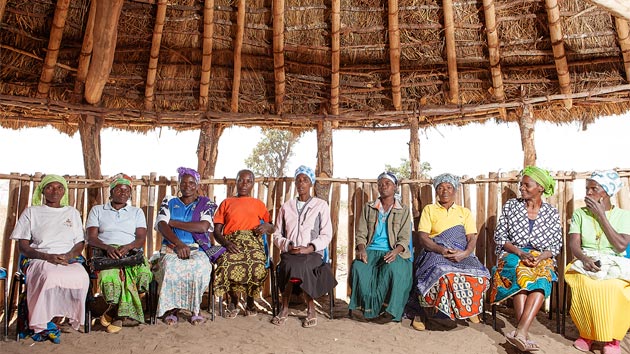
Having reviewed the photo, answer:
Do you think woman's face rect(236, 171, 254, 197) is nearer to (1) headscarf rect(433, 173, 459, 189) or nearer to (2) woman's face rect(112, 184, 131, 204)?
(2) woman's face rect(112, 184, 131, 204)

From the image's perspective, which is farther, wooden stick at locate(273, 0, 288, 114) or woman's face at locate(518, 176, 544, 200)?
wooden stick at locate(273, 0, 288, 114)

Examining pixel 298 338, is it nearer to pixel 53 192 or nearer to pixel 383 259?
pixel 383 259

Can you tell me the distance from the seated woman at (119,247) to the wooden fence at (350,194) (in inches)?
31.8

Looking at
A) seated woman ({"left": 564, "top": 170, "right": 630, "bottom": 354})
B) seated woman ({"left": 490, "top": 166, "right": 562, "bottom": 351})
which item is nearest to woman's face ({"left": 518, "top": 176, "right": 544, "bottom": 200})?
seated woman ({"left": 490, "top": 166, "right": 562, "bottom": 351})

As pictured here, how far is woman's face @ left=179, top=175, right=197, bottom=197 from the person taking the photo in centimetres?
523

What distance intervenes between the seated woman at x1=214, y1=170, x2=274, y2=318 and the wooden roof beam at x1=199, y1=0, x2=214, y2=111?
2.72 m

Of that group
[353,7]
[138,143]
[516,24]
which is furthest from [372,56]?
[138,143]

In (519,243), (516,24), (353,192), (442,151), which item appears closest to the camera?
(519,243)

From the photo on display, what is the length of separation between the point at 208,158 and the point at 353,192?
3167 mm

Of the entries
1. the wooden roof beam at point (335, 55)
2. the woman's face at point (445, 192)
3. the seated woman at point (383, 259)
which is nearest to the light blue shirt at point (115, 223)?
the seated woman at point (383, 259)

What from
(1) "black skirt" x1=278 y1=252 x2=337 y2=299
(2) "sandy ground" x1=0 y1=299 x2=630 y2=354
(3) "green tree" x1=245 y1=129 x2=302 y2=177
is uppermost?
(3) "green tree" x1=245 y1=129 x2=302 y2=177

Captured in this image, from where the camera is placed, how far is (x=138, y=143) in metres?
46.9

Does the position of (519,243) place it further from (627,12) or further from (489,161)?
(489,161)

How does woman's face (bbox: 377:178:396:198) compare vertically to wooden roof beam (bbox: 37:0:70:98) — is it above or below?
below
